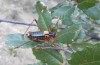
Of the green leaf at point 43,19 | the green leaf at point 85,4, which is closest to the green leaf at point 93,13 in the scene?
the green leaf at point 85,4

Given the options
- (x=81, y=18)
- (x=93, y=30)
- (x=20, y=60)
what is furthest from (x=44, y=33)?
(x=20, y=60)

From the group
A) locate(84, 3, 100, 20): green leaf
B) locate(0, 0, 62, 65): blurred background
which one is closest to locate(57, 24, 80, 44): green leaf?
locate(84, 3, 100, 20): green leaf

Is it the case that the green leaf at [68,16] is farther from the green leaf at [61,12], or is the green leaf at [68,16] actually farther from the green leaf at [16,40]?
the green leaf at [16,40]

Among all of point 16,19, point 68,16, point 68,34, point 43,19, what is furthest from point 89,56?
point 16,19

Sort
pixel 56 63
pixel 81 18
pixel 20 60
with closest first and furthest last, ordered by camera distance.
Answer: pixel 56 63 → pixel 81 18 → pixel 20 60

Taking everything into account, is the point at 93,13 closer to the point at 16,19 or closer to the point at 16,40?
the point at 16,40

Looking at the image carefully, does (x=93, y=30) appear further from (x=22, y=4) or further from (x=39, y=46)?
(x=22, y=4)
